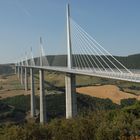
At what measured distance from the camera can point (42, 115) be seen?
6562cm

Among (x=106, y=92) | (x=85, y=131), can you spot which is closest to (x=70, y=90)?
(x=85, y=131)

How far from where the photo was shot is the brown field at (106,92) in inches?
3435

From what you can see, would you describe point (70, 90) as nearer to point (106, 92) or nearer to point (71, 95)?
point (71, 95)

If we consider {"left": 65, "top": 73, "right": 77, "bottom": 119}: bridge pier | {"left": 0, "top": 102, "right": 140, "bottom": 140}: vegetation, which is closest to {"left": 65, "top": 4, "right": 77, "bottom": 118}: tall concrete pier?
{"left": 65, "top": 73, "right": 77, "bottom": 119}: bridge pier

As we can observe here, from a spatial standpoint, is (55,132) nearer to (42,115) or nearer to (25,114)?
(42,115)

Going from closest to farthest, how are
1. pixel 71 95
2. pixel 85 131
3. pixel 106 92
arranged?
pixel 85 131
pixel 71 95
pixel 106 92

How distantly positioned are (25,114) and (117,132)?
49.4 meters

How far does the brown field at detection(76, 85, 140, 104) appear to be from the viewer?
286 ft

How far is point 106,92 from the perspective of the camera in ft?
300

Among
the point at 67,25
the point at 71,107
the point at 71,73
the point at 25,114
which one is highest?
the point at 67,25

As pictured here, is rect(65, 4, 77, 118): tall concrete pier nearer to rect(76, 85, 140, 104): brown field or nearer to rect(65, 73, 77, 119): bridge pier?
rect(65, 73, 77, 119): bridge pier

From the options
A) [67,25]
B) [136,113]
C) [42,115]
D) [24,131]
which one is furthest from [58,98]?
[24,131]

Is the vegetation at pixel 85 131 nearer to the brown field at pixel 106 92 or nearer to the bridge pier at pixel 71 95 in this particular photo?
the bridge pier at pixel 71 95

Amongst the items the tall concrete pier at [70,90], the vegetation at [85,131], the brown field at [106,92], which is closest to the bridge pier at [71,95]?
the tall concrete pier at [70,90]
